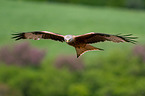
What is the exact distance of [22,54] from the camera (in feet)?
135

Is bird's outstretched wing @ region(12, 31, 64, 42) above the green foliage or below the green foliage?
above

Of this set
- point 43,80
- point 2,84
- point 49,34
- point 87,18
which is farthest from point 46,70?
point 49,34

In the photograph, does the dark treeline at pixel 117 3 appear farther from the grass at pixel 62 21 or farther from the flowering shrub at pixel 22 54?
the flowering shrub at pixel 22 54

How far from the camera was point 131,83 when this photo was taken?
120 ft

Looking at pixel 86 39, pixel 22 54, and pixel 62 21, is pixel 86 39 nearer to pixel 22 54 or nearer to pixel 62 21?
pixel 22 54

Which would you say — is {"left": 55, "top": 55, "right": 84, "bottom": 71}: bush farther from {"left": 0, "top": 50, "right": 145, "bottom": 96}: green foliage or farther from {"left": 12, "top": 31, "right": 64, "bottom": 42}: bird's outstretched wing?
{"left": 12, "top": 31, "right": 64, "bottom": 42}: bird's outstretched wing

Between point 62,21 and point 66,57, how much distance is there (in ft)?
22.0

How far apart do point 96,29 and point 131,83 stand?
27.3ft

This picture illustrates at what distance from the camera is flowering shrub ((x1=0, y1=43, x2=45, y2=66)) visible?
134 ft

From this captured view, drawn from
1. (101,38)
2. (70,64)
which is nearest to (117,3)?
(70,64)

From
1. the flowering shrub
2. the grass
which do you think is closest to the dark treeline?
the grass

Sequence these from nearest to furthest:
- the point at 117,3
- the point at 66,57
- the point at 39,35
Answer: the point at 39,35, the point at 66,57, the point at 117,3

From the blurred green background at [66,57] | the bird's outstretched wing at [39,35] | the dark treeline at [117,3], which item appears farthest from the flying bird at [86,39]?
the dark treeline at [117,3]

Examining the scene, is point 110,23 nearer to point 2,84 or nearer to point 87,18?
point 87,18
